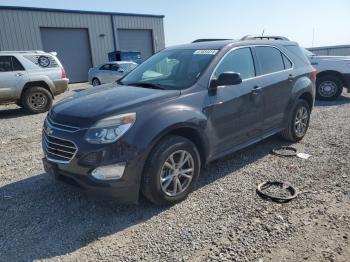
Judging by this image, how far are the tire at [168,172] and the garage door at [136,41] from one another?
888 inches

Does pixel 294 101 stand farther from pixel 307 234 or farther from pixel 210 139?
pixel 307 234

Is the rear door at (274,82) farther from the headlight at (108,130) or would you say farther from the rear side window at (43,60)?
the rear side window at (43,60)

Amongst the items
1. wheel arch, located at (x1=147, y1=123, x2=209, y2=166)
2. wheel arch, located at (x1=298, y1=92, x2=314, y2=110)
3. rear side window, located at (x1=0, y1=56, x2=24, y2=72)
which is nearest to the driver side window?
wheel arch, located at (x1=147, y1=123, x2=209, y2=166)

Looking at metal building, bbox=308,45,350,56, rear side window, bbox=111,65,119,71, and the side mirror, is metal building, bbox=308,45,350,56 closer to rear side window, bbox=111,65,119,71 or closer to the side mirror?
rear side window, bbox=111,65,119,71

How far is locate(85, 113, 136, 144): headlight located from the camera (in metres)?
3.13

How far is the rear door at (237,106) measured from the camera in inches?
157

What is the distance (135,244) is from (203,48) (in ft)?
9.01

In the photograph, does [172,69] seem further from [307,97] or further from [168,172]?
[307,97]

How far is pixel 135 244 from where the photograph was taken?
299 cm

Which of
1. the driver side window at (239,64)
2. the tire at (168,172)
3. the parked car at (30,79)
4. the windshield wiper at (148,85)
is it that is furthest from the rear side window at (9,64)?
the tire at (168,172)

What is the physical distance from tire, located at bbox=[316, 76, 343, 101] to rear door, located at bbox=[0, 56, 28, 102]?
9180 millimetres

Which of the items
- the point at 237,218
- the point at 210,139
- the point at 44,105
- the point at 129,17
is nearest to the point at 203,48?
the point at 210,139

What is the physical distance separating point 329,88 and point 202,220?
28.6 feet

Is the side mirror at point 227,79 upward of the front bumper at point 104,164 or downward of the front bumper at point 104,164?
upward
